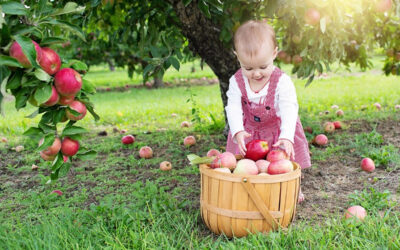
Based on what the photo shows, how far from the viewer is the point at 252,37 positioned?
2.12 metres

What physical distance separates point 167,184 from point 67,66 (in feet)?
5.24

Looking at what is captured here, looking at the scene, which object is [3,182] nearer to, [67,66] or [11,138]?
[11,138]

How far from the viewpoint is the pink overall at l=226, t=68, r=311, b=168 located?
2.36 m

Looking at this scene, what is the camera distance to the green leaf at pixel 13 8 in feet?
4.03

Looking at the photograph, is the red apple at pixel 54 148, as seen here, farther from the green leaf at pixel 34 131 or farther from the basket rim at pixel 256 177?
the basket rim at pixel 256 177

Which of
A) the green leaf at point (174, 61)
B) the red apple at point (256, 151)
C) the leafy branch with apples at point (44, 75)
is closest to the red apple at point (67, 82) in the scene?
the leafy branch with apples at point (44, 75)

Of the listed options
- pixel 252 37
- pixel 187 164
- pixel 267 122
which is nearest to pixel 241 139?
pixel 267 122

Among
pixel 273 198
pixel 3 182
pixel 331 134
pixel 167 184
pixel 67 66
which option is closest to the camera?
pixel 67 66

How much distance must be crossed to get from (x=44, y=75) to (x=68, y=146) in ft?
1.19

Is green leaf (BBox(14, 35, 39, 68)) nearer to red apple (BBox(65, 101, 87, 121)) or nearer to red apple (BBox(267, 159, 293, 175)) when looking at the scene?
red apple (BBox(65, 101, 87, 121))

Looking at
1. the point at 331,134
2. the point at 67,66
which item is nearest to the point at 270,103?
the point at 67,66

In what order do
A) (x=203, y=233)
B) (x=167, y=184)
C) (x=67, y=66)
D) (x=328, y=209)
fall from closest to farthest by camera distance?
(x=67, y=66) → (x=203, y=233) → (x=328, y=209) → (x=167, y=184)

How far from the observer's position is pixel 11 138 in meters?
4.91

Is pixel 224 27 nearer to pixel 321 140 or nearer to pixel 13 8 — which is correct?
pixel 321 140
